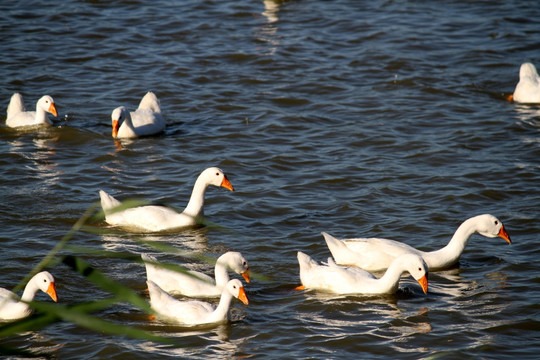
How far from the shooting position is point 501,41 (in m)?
16.8

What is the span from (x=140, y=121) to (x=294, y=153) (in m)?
2.71

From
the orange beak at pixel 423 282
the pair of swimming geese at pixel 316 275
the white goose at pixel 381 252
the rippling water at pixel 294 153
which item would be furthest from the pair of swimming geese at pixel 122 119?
the orange beak at pixel 423 282

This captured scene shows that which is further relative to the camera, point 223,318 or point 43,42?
point 43,42

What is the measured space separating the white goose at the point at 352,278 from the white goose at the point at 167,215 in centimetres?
207

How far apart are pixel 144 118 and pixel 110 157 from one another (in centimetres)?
114

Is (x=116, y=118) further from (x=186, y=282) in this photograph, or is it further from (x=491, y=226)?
(x=491, y=226)

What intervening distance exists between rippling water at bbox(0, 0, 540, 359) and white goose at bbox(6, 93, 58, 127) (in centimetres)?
23

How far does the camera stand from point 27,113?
41.1ft

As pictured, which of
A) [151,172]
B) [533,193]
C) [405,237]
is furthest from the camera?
[151,172]

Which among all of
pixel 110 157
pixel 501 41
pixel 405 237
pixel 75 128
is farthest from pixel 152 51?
pixel 405 237

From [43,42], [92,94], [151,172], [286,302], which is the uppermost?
[43,42]

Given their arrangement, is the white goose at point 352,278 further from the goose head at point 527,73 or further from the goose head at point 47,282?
the goose head at point 527,73

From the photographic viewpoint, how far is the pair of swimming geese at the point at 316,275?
663cm

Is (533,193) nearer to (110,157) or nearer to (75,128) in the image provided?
(110,157)
